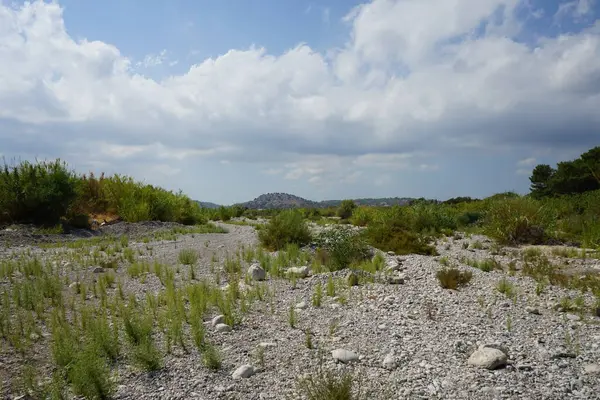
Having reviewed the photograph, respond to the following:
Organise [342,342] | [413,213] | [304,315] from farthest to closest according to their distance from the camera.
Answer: [413,213] < [304,315] < [342,342]

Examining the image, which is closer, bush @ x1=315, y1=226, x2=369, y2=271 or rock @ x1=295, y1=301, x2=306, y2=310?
rock @ x1=295, y1=301, x2=306, y2=310

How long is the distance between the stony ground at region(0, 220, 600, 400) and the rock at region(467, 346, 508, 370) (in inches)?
0.4

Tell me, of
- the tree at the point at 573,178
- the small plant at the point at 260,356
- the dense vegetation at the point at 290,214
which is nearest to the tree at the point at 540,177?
the tree at the point at 573,178

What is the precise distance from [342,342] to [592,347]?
8.98ft

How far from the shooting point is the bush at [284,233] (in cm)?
1288

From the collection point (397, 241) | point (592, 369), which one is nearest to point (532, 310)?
point (592, 369)

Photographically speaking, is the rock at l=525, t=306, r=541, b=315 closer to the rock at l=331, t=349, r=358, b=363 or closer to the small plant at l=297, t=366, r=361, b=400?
the rock at l=331, t=349, r=358, b=363

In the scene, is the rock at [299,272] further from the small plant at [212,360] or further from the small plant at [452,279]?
the small plant at [212,360]

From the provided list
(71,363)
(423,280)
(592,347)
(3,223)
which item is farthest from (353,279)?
(3,223)

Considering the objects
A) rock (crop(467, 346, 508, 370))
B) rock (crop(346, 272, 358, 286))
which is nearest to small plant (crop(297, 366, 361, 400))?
rock (crop(467, 346, 508, 370))

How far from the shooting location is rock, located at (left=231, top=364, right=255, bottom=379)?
14.3ft

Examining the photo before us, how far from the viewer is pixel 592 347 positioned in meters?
4.85

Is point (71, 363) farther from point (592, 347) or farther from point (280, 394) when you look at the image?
point (592, 347)

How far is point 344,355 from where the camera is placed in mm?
4691
